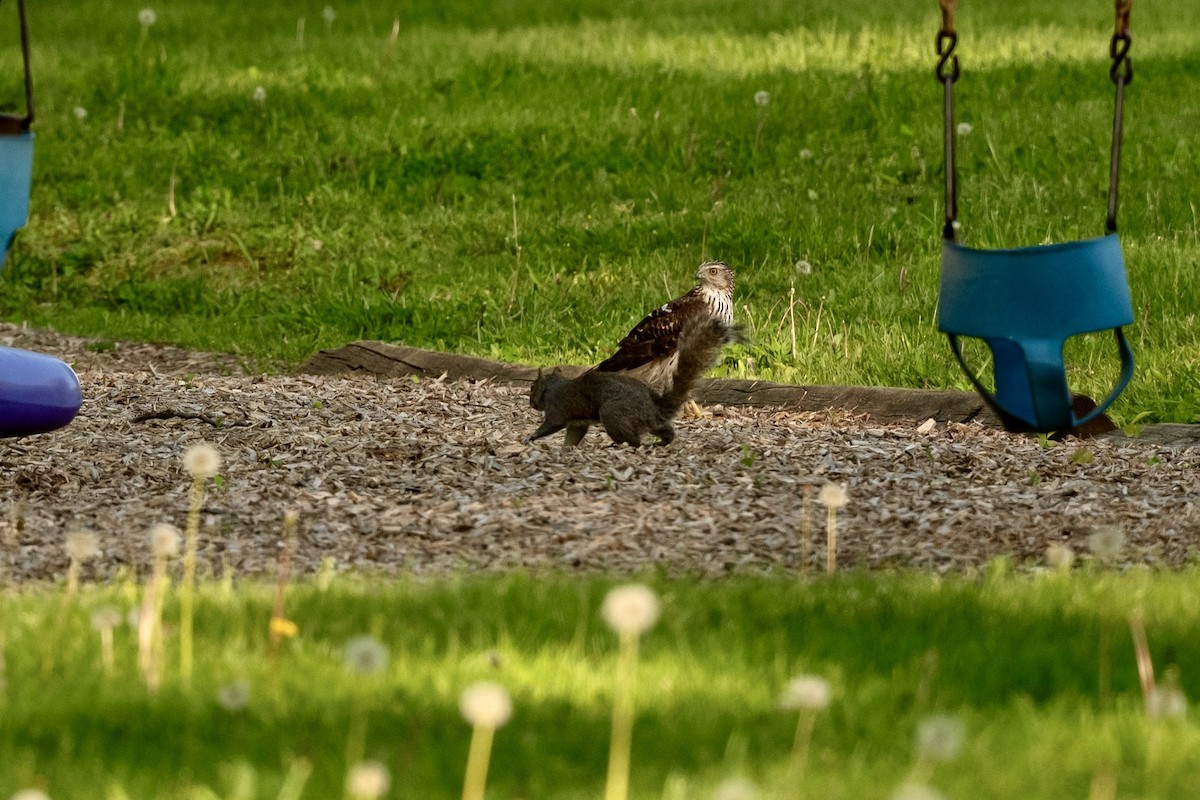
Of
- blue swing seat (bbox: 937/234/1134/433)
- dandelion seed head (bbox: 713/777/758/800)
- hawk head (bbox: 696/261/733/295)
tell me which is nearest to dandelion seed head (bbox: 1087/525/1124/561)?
blue swing seat (bbox: 937/234/1134/433)

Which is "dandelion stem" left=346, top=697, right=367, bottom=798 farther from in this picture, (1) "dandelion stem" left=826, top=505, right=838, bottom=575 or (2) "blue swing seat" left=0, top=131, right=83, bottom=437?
(2) "blue swing seat" left=0, top=131, right=83, bottom=437

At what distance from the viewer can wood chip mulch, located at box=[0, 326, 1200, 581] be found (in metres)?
4.70

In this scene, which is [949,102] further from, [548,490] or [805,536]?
[548,490]

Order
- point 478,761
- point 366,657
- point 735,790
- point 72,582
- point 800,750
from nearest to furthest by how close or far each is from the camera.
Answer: point 735,790
point 478,761
point 800,750
point 366,657
point 72,582

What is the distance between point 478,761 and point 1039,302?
109 inches

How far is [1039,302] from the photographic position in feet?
16.1

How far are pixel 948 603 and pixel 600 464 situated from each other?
2.09 meters

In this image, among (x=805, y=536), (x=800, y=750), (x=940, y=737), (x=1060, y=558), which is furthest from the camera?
(x=805, y=536)

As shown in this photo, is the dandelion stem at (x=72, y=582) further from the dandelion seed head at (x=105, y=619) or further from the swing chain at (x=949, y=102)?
the swing chain at (x=949, y=102)

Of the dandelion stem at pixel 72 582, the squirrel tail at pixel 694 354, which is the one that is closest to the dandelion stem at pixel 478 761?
the dandelion stem at pixel 72 582

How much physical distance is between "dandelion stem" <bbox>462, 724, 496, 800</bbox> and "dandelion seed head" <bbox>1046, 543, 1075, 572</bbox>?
167cm

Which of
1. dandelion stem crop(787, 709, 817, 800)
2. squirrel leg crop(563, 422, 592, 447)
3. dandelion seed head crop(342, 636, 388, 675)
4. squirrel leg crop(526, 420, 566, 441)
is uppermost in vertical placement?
dandelion seed head crop(342, 636, 388, 675)

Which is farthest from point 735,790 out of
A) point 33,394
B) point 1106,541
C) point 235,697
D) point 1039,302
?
point 33,394

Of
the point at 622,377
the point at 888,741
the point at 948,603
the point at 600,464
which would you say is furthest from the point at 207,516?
the point at 888,741
